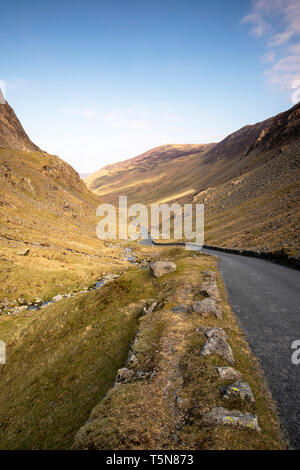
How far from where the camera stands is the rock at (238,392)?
8706 mm

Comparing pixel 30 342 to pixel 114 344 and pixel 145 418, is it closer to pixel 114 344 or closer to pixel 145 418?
pixel 114 344

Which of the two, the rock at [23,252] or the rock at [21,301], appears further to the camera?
the rock at [23,252]

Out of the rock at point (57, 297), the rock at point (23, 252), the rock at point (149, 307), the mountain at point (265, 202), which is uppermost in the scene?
the mountain at point (265, 202)

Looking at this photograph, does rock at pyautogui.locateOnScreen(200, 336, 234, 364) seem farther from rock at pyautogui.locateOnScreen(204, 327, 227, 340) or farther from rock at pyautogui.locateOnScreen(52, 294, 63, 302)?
rock at pyautogui.locateOnScreen(52, 294, 63, 302)

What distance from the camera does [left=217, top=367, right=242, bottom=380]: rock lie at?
32.6 feet

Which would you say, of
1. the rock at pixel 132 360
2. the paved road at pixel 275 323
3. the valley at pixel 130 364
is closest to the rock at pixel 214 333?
the valley at pixel 130 364

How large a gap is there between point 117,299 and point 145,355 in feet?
44.2

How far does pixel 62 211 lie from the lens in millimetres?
127188

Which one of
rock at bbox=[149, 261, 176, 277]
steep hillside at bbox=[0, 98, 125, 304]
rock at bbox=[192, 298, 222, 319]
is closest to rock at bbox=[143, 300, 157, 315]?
rock at bbox=[192, 298, 222, 319]

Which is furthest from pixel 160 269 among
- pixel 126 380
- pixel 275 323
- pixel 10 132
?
pixel 10 132

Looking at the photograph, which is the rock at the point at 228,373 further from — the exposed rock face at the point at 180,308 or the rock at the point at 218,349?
the exposed rock face at the point at 180,308

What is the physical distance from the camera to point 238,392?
28.8 ft

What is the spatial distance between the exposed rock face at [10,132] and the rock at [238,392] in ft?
620

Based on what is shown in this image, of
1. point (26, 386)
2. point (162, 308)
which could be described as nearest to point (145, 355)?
point (162, 308)
